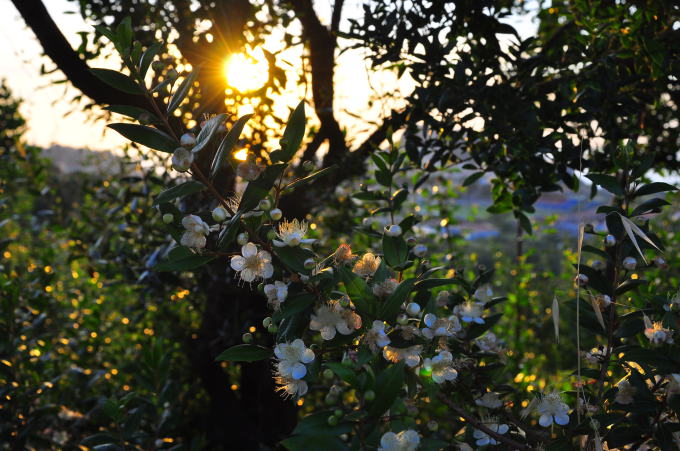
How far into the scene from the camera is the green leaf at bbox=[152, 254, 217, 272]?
0.83 metres

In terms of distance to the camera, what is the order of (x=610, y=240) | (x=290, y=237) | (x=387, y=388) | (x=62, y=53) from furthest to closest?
(x=62, y=53) < (x=610, y=240) < (x=290, y=237) < (x=387, y=388)

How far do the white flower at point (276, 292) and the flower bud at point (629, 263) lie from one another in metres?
0.69

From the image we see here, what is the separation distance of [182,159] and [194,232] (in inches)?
4.5

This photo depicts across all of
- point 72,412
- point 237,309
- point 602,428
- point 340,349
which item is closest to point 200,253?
point 340,349

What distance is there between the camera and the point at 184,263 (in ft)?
2.76

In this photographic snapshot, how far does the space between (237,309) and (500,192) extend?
117cm

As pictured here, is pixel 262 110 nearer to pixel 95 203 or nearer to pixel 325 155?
pixel 325 155

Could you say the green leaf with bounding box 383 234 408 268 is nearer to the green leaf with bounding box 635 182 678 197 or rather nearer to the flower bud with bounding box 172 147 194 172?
the flower bud with bounding box 172 147 194 172

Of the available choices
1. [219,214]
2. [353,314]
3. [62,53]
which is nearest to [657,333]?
[353,314]

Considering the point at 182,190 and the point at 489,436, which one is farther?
the point at 489,436

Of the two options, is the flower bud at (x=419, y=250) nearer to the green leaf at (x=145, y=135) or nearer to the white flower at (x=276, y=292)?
the white flower at (x=276, y=292)

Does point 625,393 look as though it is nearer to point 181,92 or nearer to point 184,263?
point 184,263

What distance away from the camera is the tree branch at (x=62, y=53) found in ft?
5.25

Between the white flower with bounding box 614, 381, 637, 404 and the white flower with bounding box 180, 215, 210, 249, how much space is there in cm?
80
